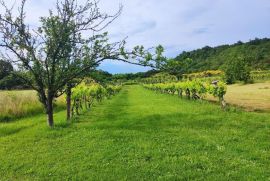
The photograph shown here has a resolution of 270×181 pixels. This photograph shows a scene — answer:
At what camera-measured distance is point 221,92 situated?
77.3 feet

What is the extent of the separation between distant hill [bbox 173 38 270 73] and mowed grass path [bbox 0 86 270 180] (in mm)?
90002

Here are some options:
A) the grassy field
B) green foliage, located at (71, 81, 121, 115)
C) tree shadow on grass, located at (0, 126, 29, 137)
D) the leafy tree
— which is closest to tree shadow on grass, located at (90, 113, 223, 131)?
green foliage, located at (71, 81, 121, 115)

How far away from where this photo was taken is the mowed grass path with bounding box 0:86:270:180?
836 cm

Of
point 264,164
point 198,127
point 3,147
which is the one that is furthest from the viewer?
point 198,127

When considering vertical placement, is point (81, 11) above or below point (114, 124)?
above

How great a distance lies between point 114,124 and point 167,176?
832 centimetres

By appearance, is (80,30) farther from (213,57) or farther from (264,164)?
(213,57)

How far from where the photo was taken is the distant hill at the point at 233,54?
115312 mm

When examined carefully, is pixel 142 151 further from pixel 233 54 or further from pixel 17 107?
pixel 233 54

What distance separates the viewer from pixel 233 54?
106312mm

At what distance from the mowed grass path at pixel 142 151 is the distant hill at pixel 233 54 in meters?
90.0

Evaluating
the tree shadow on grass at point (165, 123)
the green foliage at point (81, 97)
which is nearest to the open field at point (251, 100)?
the tree shadow on grass at point (165, 123)

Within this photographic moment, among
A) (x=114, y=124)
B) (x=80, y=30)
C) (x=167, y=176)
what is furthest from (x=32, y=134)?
(x=167, y=176)

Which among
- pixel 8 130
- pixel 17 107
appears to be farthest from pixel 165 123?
pixel 17 107
